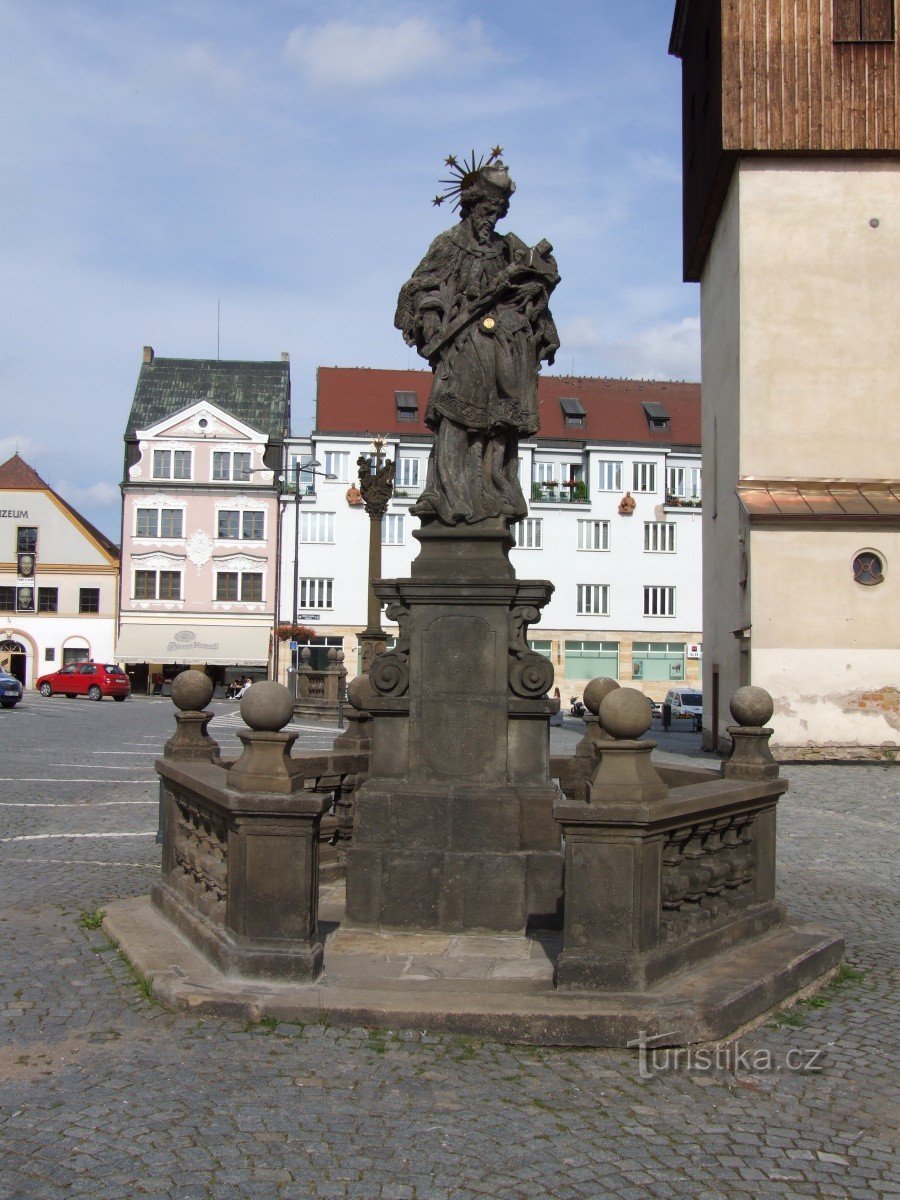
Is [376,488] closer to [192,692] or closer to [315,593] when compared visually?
[192,692]

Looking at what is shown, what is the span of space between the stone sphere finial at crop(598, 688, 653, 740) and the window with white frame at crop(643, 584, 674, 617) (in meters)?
52.7

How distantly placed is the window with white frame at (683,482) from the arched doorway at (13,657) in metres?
31.0

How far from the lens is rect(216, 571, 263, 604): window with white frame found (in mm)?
57688

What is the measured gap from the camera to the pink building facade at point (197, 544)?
57281 millimetres

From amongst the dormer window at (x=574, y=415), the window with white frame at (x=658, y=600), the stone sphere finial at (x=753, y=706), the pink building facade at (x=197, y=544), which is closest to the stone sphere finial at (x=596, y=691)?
the stone sphere finial at (x=753, y=706)

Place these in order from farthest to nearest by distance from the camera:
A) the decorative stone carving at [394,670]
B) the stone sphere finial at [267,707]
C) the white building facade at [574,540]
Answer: the white building facade at [574,540] → the decorative stone carving at [394,670] → the stone sphere finial at [267,707]

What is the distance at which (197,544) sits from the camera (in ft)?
191

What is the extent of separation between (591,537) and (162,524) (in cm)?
1941

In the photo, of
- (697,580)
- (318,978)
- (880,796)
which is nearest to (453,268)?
(318,978)

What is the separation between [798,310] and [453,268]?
1854cm

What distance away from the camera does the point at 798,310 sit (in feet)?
82.1

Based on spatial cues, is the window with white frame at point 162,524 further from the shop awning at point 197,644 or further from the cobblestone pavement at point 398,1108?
the cobblestone pavement at point 398,1108

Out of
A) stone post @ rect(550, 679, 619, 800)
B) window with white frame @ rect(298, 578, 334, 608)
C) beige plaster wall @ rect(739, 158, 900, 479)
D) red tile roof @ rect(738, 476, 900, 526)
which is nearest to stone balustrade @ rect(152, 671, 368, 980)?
stone post @ rect(550, 679, 619, 800)

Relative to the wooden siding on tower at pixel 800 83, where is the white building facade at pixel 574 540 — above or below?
below
